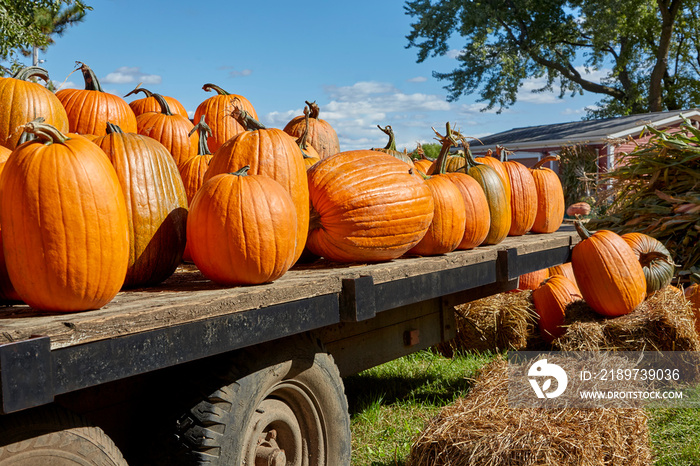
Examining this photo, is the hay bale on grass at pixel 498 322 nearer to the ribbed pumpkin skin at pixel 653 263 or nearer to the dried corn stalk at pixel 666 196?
the ribbed pumpkin skin at pixel 653 263

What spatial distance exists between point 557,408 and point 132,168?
84.2 inches

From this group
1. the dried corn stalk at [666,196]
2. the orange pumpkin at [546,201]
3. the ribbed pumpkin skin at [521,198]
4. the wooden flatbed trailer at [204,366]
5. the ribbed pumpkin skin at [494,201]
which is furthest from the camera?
the dried corn stalk at [666,196]

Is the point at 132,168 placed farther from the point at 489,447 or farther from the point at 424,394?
the point at 424,394

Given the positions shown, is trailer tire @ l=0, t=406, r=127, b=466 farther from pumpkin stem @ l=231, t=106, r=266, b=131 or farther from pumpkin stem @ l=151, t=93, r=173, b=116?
pumpkin stem @ l=151, t=93, r=173, b=116

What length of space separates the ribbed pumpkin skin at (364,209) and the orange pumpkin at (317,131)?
1.22 meters

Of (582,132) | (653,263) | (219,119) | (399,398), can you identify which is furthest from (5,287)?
(582,132)

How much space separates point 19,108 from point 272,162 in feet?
3.88

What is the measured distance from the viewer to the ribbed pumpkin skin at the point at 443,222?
3.32 metres

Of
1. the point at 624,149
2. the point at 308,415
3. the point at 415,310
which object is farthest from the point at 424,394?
the point at 624,149

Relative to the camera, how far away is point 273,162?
2672 millimetres

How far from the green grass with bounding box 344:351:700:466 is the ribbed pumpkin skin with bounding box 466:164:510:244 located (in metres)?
0.99

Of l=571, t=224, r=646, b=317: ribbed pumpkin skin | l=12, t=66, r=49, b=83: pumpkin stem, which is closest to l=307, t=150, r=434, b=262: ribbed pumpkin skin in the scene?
l=12, t=66, r=49, b=83: pumpkin stem

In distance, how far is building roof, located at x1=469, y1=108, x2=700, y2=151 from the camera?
66.1 feet

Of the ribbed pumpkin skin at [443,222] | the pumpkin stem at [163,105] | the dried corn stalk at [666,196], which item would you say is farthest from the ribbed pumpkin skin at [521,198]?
the pumpkin stem at [163,105]
